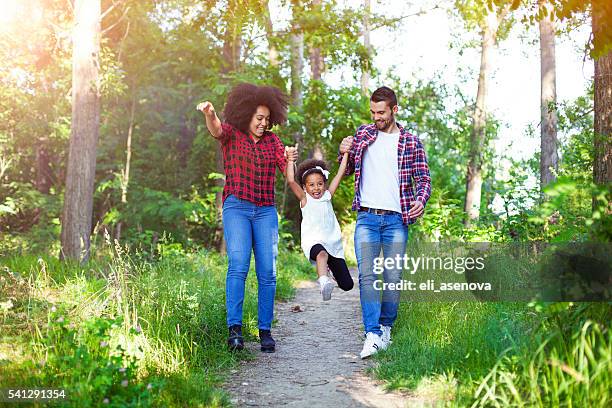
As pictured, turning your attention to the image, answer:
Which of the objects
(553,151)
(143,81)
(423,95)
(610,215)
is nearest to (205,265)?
(610,215)

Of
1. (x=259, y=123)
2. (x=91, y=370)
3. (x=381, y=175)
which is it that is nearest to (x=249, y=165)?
(x=259, y=123)

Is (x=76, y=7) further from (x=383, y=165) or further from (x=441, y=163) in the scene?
(x=441, y=163)

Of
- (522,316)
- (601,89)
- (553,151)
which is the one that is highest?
(553,151)

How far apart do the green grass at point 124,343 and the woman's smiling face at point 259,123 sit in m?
1.44

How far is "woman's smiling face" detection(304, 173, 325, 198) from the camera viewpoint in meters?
5.48

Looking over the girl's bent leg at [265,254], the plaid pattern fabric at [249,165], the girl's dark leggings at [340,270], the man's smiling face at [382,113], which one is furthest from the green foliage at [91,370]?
the man's smiling face at [382,113]

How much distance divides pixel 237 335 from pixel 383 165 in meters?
1.77

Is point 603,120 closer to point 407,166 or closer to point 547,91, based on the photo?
point 407,166

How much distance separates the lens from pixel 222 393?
3.87 m

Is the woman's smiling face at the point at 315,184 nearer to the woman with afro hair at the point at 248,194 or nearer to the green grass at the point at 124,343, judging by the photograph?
the woman with afro hair at the point at 248,194

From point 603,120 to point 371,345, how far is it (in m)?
2.47

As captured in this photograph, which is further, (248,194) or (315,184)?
(315,184)

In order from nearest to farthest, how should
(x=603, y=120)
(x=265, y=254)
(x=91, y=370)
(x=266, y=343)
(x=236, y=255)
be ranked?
(x=91, y=370) < (x=603, y=120) < (x=236, y=255) < (x=265, y=254) < (x=266, y=343)

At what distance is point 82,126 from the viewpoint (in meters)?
9.77
